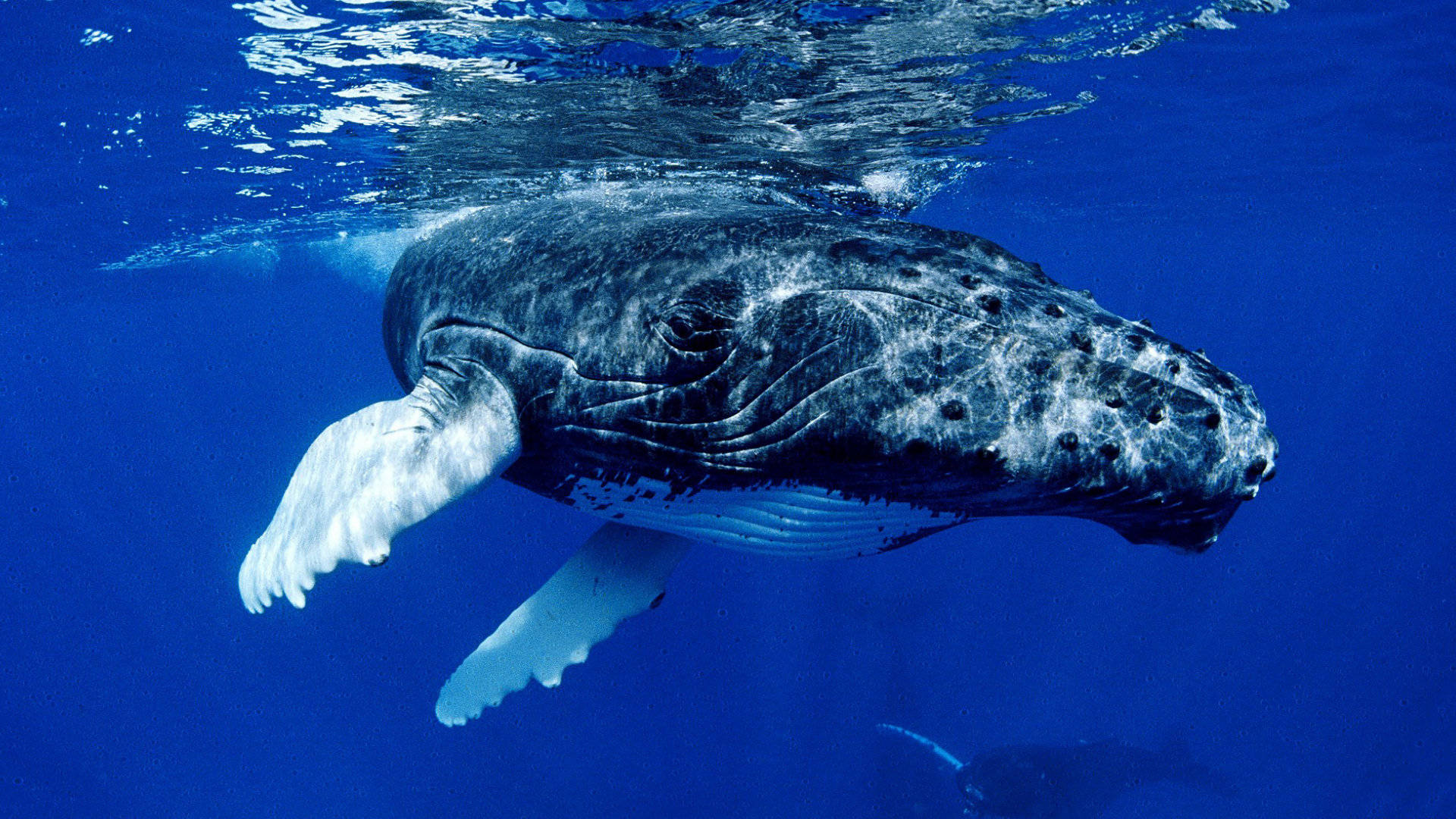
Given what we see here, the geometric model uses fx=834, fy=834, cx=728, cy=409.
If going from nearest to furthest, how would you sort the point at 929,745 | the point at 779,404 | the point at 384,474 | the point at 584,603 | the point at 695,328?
the point at 779,404, the point at 695,328, the point at 384,474, the point at 584,603, the point at 929,745

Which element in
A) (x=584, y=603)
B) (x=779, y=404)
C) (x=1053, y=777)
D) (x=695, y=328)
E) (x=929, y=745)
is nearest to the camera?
(x=779, y=404)

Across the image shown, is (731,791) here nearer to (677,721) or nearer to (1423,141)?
(677,721)

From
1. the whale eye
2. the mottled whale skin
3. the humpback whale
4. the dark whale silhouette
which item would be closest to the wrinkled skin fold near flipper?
the humpback whale

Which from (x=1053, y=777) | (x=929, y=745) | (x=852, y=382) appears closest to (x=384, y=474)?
(x=852, y=382)

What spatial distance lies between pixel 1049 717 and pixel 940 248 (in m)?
35.0

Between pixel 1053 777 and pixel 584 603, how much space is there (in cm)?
2191

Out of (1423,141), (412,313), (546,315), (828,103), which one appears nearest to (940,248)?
(546,315)

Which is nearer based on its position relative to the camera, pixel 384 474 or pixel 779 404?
pixel 779 404

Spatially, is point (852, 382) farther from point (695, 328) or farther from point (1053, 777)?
point (1053, 777)

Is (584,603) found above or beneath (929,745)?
above

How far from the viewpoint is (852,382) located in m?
3.56

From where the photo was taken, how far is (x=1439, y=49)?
1252cm

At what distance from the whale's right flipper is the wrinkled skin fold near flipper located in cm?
2460

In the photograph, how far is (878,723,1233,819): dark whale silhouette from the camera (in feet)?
73.7
